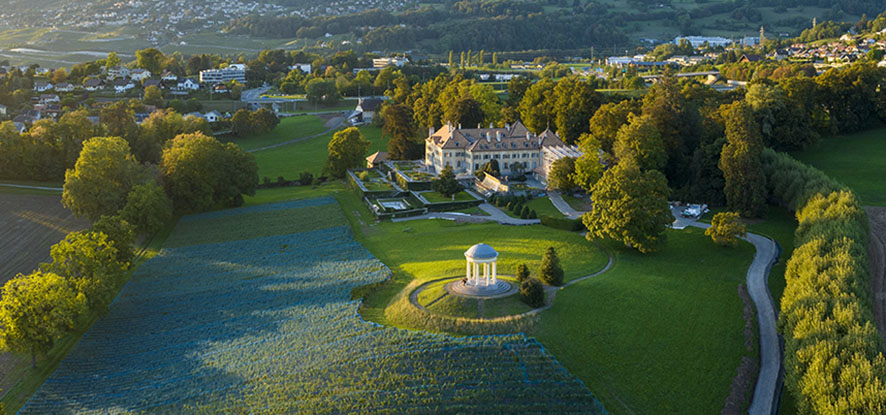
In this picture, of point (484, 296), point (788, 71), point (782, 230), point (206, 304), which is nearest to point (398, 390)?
point (484, 296)

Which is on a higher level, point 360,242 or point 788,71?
point 788,71

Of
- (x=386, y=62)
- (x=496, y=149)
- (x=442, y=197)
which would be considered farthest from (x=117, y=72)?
(x=442, y=197)

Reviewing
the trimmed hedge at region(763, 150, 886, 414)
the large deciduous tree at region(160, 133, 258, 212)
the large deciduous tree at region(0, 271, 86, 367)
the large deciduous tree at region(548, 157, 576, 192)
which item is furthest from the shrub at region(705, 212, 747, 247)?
the large deciduous tree at region(160, 133, 258, 212)

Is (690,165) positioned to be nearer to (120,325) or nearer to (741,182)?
(741,182)

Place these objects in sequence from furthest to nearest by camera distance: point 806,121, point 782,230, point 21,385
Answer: point 806,121
point 782,230
point 21,385

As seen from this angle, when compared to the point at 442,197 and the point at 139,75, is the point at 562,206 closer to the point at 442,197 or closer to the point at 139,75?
the point at 442,197

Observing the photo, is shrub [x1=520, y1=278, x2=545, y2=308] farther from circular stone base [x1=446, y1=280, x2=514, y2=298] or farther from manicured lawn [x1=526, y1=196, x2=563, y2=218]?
manicured lawn [x1=526, y1=196, x2=563, y2=218]
